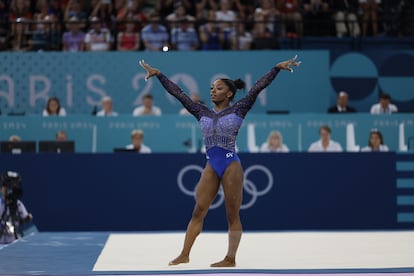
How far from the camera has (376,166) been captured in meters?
13.8

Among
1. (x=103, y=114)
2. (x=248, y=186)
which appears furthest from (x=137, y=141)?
(x=248, y=186)

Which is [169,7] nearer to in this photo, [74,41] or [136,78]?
[136,78]

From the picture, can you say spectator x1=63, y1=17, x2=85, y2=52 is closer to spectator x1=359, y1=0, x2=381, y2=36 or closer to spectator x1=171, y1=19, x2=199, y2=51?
spectator x1=171, y1=19, x2=199, y2=51

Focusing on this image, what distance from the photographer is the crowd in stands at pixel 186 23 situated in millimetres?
17000

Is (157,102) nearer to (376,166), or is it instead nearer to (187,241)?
(376,166)

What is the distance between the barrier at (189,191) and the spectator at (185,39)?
12.6ft

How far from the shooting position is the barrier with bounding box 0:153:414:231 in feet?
44.9

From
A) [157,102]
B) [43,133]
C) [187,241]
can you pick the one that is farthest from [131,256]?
[157,102]

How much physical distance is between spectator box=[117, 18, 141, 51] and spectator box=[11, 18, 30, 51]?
1.67 meters

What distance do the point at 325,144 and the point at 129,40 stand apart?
14.2ft

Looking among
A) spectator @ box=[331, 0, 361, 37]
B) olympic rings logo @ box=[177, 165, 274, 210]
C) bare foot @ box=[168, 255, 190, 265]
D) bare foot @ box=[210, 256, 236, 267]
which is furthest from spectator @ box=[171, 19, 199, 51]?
bare foot @ box=[210, 256, 236, 267]

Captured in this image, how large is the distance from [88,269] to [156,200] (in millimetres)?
5667

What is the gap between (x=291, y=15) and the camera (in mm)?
17719

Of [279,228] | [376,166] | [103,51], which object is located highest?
[103,51]
